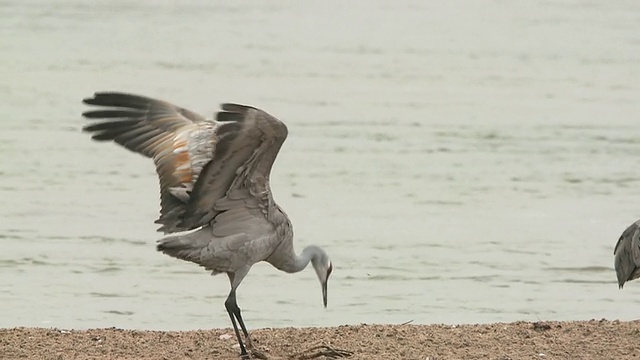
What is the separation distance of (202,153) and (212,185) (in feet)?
1.45

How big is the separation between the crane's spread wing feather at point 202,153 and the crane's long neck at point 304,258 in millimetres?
556

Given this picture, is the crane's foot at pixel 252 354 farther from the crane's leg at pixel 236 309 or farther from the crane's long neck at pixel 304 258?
the crane's long neck at pixel 304 258

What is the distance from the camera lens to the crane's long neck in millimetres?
9133

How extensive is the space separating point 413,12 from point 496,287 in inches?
748

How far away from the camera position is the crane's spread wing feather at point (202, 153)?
25.9ft

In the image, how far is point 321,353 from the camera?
824 cm

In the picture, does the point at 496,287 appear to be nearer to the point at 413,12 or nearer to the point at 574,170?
the point at 574,170

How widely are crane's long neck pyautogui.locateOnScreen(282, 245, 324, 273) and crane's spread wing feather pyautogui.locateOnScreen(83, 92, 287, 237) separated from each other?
→ 1.82ft

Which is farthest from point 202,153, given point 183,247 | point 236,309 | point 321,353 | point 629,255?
point 629,255

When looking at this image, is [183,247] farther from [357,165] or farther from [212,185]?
[357,165]

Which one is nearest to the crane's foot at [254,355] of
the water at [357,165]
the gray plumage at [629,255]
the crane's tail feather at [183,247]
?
the crane's tail feather at [183,247]

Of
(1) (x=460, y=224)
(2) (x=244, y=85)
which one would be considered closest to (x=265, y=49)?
(2) (x=244, y=85)

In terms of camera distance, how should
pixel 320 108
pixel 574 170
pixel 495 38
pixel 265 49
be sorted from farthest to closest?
pixel 495 38 < pixel 265 49 < pixel 320 108 < pixel 574 170

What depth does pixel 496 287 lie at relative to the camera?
11.9 m
